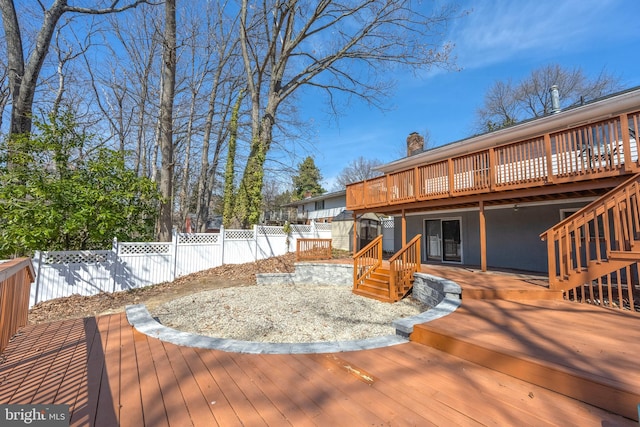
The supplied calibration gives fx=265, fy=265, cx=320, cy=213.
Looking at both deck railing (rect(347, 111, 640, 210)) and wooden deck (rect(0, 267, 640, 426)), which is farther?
deck railing (rect(347, 111, 640, 210))

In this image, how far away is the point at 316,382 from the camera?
219 centimetres

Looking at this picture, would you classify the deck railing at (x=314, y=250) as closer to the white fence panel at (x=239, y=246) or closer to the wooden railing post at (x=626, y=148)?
the white fence panel at (x=239, y=246)

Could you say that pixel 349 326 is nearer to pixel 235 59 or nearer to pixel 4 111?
pixel 235 59

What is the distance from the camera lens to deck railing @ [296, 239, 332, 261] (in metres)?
10.6

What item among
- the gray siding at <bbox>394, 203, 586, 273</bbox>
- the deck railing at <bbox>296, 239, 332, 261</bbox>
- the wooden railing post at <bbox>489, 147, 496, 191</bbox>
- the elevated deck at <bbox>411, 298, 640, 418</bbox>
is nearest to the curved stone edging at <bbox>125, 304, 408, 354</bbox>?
the elevated deck at <bbox>411, 298, 640, 418</bbox>

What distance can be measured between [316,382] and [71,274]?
7.58 m

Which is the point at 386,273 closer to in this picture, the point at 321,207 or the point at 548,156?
the point at 548,156

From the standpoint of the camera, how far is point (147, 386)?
86.0 inches

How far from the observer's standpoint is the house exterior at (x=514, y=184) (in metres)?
5.42

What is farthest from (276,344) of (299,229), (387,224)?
(387,224)

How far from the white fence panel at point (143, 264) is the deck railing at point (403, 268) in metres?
6.83

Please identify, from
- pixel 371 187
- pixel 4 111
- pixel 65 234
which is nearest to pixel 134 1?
pixel 65 234

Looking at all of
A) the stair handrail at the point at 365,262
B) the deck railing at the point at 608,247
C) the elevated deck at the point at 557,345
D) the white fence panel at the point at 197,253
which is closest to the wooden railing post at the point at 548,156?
the deck railing at the point at 608,247

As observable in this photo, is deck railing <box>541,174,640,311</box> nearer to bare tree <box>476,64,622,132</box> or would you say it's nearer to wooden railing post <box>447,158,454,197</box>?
wooden railing post <box>447,158,454,197</box>
